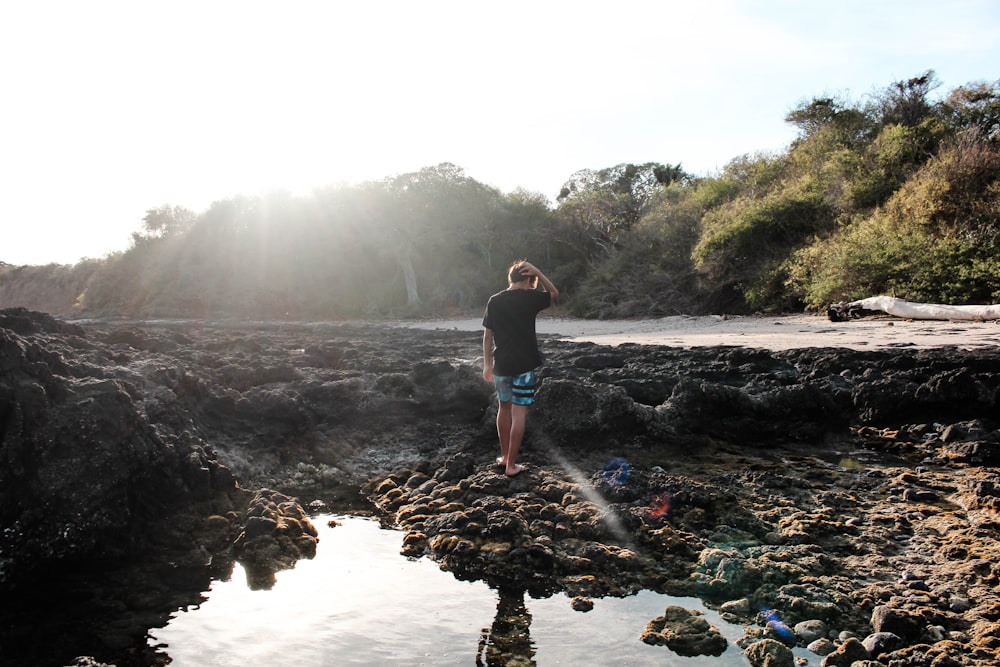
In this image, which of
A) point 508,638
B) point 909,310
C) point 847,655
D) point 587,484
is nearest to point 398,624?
point 508,638

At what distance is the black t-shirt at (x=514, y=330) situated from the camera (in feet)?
Result: 16.2

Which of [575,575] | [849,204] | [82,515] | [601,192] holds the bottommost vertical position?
[575,575]

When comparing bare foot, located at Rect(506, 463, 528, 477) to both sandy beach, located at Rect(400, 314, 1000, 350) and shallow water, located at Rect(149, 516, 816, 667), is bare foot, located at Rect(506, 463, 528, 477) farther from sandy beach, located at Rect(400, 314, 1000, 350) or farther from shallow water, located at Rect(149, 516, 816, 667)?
sandy beach, located at Rect(400, 314, 1000, 350)

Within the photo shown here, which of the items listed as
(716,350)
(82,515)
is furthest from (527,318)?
(716,350)

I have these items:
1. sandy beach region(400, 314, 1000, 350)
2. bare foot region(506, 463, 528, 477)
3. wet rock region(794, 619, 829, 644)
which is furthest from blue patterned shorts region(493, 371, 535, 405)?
sandy beach region(400, 314, 1000, 350)

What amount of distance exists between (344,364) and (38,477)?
497 centimetres

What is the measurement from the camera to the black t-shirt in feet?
16.2

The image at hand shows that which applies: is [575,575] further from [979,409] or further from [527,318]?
[979,409]

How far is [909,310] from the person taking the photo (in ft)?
40.4

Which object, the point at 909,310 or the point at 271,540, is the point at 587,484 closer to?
the point at 271,540

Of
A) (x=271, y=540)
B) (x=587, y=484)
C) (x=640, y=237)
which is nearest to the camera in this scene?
(x=271, y=540)

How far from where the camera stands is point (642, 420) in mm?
5539

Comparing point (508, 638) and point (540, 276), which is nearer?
point (508, 638)

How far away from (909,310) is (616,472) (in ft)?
33.9
